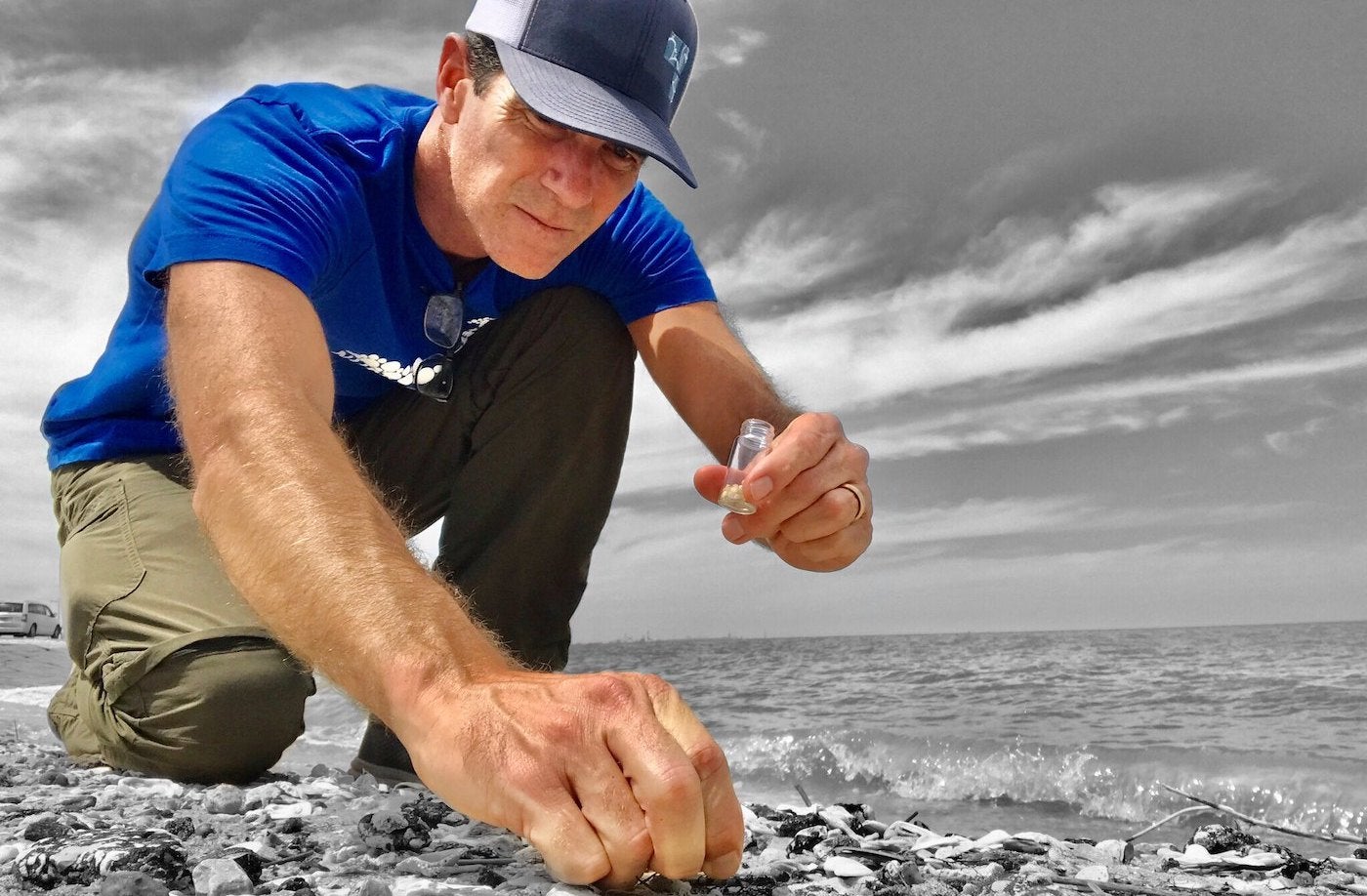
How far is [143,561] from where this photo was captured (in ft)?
8.83

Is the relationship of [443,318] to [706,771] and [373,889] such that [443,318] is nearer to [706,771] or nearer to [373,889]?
[373,889]

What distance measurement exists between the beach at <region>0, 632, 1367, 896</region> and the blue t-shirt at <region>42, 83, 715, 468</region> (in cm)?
104

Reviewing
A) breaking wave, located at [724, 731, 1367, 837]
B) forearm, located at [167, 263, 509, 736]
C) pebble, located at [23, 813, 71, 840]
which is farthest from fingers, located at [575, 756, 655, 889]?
breaking wave, located at [724, 731, 1367, 837]

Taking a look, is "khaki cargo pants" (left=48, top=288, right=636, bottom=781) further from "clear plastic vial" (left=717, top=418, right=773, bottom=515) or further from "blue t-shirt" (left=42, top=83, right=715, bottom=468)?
"clear plastic vial" (left=717, top=418, right=773, bottom=515)

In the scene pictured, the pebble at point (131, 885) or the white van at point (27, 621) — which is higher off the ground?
the pebble at point (131, 885)

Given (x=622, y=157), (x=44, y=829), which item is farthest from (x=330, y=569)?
(x=622, y=157)

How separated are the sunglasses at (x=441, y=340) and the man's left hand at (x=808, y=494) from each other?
3.39ft

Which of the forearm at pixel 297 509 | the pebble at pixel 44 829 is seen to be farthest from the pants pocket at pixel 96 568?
the forearm at pixel 297 509

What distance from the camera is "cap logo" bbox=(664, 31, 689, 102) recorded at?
7.92 feet

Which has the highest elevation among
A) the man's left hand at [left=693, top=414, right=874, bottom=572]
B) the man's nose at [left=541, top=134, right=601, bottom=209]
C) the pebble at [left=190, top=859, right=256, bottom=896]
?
the man's nose at [left=541, top=134, right=601, bottom=209]

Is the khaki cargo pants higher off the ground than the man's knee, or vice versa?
the khaki cargo pants

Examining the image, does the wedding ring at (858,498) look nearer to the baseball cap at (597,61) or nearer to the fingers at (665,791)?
the baseball cap at (597,61)

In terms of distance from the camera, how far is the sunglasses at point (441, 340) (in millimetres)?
2812

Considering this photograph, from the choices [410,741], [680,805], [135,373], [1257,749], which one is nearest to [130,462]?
[135,373]
